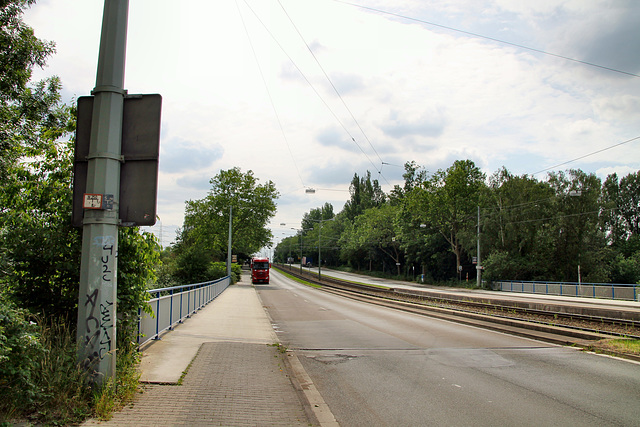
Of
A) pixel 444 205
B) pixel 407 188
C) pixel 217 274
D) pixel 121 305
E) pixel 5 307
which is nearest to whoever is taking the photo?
pixel 5 307

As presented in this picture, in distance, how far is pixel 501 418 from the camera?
5539 mm

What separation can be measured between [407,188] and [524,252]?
115 ft

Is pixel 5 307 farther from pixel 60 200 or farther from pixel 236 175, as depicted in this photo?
pixel 236 175

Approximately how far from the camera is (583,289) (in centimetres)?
3491

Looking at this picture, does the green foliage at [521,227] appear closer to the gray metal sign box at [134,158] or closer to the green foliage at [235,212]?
the green foliage at [235,212]

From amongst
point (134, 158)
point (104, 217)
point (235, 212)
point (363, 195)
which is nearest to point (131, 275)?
point (104, 217)

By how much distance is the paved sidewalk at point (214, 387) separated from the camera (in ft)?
16.0

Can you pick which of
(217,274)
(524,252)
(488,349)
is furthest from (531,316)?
(524,252)

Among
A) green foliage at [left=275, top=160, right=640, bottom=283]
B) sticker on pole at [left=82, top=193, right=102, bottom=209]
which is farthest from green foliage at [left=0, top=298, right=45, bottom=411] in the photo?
green foliage at [left=275, top=160, right=640, bottom=283]

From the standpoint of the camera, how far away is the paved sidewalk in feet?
16.0

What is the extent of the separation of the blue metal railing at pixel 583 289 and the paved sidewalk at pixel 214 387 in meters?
29.0

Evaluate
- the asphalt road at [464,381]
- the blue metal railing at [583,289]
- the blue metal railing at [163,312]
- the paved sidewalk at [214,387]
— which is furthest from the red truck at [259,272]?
the paved sidewalk at [214,387]

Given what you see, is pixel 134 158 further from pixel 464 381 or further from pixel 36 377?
pixel 464 381

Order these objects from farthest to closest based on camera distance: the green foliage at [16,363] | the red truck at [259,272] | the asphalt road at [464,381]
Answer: the red truck at [259,272] < the asphalt road at [464,381] < the green foliage at [16,363]
